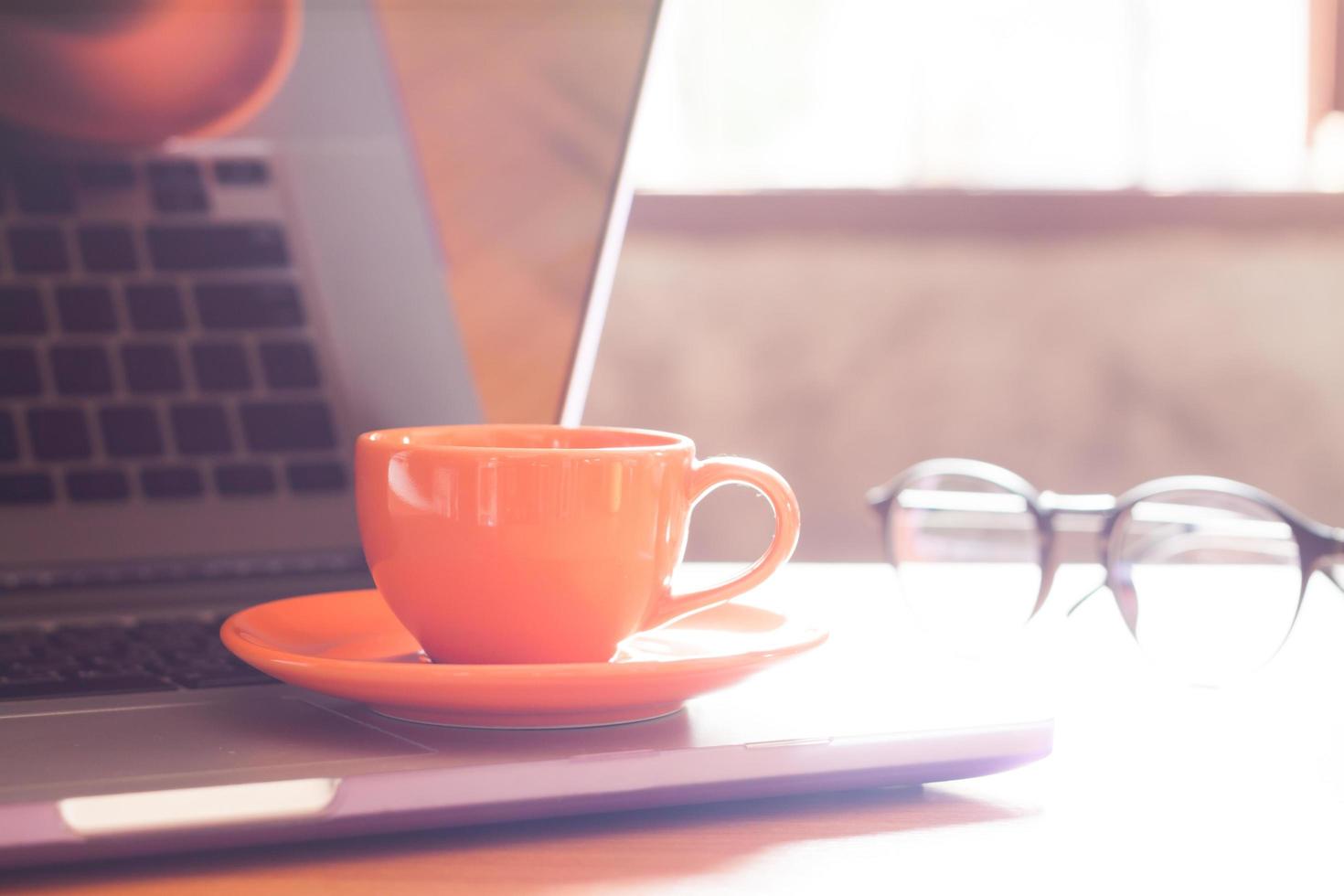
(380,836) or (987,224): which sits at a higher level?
(987,224)

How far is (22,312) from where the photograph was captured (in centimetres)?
53

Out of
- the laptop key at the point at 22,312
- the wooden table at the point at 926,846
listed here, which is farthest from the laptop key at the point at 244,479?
the wooden table at the point at 926,846

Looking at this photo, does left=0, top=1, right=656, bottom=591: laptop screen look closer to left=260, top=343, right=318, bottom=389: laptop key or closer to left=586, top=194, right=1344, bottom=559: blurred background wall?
left=260, top=343, right=318, bottom=389: laptop key

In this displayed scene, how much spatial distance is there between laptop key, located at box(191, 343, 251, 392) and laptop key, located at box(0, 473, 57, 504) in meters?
0.08

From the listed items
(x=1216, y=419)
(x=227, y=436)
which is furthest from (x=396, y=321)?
(x=1216, y=419)

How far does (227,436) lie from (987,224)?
2.12 metres

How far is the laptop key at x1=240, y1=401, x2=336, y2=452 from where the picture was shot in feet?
1.78

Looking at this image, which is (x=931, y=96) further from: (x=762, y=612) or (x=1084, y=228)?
(x=762, y=612)

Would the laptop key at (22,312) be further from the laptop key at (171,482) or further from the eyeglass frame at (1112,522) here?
the eyeglass frame at (1112,522)

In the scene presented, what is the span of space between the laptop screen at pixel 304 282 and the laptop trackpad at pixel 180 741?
206 millimetres

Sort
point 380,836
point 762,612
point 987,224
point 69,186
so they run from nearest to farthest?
point 380,836, point 762,612, point 69,186, point 987,224

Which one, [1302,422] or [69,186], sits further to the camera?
[1302,422]

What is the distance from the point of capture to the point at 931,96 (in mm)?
2459

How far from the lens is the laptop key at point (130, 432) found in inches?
20.8
